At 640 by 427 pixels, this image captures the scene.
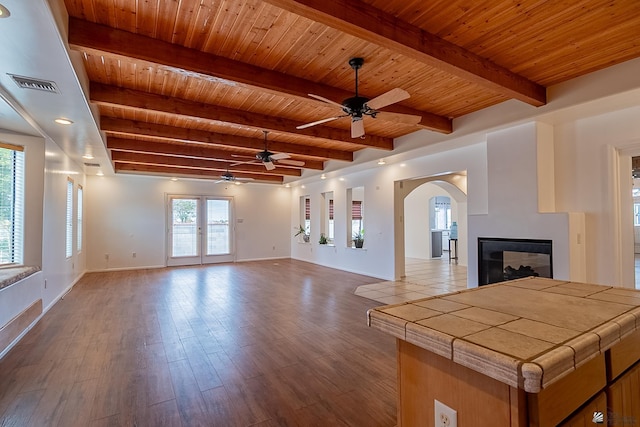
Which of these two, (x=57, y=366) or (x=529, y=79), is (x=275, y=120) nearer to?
(x=529, y=79)

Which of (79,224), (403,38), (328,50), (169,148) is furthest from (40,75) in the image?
(79,224)

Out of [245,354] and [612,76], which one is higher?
[612,76]

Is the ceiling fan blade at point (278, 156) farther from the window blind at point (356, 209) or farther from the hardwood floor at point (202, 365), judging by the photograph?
the window blind at point (356, 209)

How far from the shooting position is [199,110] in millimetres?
3971

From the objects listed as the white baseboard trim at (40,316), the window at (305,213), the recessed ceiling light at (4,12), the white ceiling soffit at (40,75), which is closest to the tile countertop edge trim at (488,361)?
the white ceiling soffit at (40,75)

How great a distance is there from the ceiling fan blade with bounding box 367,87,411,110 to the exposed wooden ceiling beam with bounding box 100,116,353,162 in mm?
3129

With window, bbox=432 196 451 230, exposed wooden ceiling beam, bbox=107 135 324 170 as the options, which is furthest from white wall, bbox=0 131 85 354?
window, bbox=432 196 451 230

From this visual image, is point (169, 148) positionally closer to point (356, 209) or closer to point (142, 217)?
point (142, 217)

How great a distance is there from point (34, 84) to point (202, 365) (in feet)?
8.98

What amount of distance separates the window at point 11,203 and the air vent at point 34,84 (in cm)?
A: 167

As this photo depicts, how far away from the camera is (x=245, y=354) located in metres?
3.04

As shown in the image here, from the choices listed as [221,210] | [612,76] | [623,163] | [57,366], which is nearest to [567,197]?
[623,163]

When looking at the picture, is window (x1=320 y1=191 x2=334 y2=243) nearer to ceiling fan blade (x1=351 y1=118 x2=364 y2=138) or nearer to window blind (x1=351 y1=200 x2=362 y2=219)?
window blind (x1=351 y1=200 x2=362 y2=219)

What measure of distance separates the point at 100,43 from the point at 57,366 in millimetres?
2742
